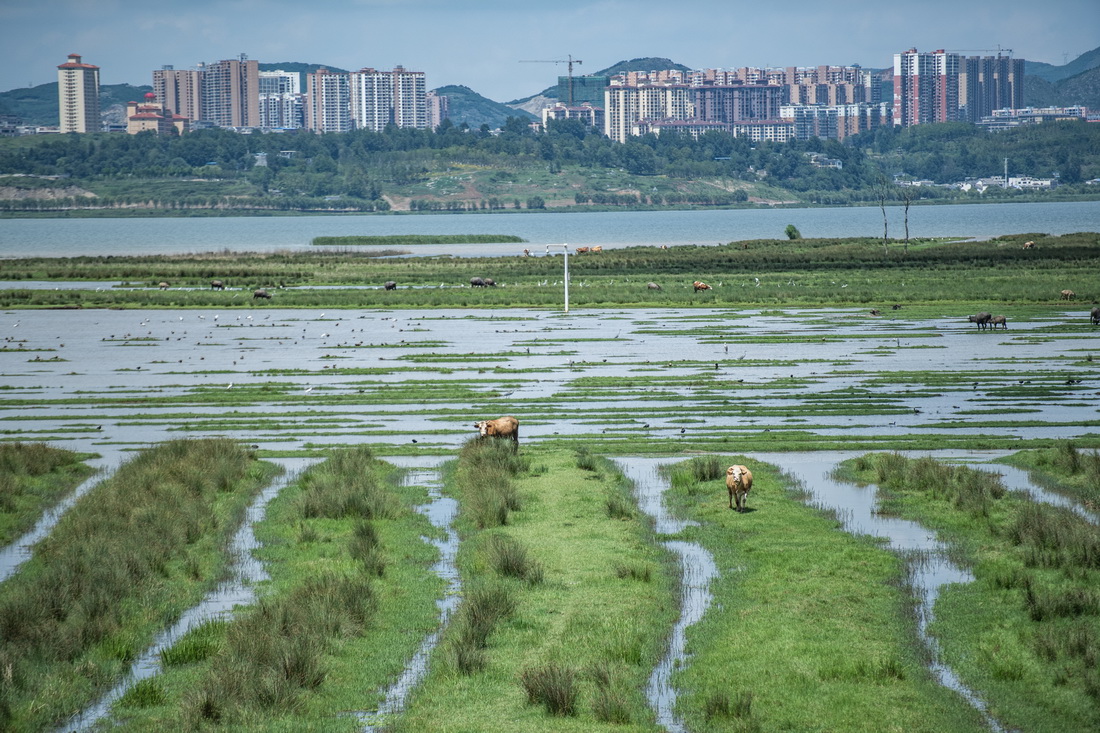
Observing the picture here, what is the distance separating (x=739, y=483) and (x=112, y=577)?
10.3m

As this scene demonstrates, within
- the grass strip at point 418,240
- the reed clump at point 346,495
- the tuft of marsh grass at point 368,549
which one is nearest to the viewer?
the tuft of marsh grass at point 368,549

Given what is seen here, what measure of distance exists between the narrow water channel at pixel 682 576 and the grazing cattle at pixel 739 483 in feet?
3.22

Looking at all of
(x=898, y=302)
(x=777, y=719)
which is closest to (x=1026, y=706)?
(x=777, y=719)

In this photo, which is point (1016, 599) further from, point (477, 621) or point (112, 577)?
point (112, 577)

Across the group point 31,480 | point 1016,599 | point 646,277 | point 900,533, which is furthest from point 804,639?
point 646,277

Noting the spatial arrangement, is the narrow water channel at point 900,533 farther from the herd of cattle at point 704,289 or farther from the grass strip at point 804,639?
the herd of cattle at point 704,289

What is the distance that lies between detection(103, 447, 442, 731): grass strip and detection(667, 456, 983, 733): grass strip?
3.63m

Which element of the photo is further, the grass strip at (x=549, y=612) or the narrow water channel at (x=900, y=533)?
the narrow water channel at (x=900, y=533)

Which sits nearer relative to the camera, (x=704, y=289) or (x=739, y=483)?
(x=739, y=483)

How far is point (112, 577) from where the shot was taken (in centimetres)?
1744

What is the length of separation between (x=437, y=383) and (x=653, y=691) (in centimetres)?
2651

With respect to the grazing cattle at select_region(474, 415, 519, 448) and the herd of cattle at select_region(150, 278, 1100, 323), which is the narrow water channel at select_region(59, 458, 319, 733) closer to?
the grazing cattle at select_region(474, 415, 519, 448)

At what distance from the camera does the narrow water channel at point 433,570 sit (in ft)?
44.5

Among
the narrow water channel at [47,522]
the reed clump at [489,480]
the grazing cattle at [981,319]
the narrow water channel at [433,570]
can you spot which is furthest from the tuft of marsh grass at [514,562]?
the grazing cattle at [981,319]
